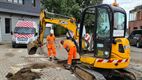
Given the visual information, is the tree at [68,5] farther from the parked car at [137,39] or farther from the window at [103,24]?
the window at [103,24]

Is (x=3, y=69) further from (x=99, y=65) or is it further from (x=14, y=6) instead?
(x=14, y=6)

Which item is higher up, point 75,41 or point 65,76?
point 75,41

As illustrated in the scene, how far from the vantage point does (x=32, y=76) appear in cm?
1204

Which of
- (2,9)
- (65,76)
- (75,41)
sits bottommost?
(65,76)

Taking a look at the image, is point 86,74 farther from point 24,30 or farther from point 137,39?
point 137,39

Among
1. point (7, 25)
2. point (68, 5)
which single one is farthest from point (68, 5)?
point (7, 25)

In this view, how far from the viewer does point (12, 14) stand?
3700 cm

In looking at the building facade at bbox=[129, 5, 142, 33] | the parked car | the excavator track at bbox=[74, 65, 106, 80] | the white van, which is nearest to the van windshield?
the white van

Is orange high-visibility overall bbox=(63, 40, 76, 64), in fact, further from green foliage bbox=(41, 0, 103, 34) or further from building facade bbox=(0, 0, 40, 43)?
green foliage bbox=(41, 0, 103, 34)

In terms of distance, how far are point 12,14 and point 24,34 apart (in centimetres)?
999

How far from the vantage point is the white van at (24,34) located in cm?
2728

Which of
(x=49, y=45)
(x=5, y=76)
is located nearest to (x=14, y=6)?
(x=49, y=45)

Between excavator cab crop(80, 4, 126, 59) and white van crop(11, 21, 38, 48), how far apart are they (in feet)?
53.9

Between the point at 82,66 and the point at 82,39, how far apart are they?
1.14 m
